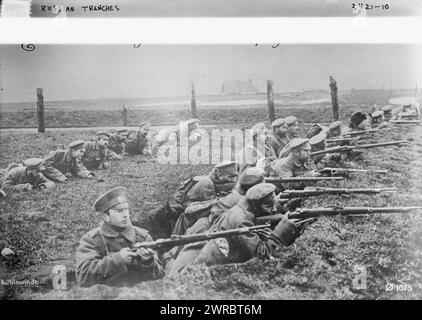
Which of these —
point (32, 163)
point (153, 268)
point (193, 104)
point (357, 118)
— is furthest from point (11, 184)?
point (357, 118)

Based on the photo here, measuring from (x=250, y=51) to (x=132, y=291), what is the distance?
329cm

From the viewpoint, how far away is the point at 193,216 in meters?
4.99

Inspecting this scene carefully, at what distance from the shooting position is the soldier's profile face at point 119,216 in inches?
185

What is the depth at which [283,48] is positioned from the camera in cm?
550

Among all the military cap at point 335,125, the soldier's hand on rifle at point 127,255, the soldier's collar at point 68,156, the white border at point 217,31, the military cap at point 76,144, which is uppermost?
the white border at point 217,31

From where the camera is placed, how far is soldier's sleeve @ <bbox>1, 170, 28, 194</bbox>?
527 cm

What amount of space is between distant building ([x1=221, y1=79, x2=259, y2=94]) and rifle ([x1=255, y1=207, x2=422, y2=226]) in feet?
6.11

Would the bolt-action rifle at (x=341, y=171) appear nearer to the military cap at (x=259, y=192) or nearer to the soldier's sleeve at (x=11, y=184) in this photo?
the military cap at (x=259, y=192)

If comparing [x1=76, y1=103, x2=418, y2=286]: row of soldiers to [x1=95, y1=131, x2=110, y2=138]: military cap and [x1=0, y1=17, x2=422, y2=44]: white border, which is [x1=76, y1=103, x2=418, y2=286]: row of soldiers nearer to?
[x1=95, y1=131, x2=110, y2=138]: military cap

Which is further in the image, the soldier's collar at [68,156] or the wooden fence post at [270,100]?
the wooden fence post at [270,100]

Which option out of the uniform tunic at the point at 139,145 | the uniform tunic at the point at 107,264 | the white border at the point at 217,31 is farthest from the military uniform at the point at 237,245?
the white border at the point at 217,31

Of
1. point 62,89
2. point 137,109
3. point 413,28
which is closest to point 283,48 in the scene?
point 413,28

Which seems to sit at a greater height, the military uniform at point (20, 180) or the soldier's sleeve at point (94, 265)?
the military uniform at point (20, 180)

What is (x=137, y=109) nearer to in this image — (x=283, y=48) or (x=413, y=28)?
(x=283, y=48)
